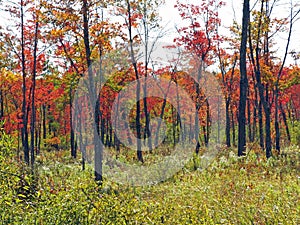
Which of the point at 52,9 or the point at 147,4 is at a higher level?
the point at 147,4

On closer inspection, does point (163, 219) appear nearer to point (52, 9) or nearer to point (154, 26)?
point (52, 9)

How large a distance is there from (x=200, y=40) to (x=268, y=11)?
6.95 metres

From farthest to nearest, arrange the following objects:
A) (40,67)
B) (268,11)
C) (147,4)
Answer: (147,4), (40,67), (268,11)

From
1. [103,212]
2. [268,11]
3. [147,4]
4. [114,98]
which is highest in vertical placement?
[147,4]

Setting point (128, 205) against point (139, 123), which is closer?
point (128, 205)

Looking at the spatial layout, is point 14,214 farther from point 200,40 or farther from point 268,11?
point 200,40

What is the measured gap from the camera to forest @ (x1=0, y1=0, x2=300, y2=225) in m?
5.25

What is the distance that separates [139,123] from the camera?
2364cm

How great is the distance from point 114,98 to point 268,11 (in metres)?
16.2

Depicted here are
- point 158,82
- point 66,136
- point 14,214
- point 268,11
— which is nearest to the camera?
point 14,214

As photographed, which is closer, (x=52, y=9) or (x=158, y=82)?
(x=52, y=9)

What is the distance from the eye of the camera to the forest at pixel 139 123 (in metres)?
5.25

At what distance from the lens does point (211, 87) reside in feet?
98.7

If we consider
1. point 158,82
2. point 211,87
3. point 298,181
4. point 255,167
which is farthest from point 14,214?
point 158,82
